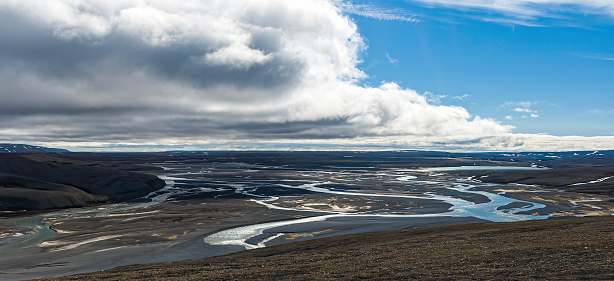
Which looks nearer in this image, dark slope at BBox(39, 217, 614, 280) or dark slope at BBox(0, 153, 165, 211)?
dark slope at BBox(39, 217, 614, 280)

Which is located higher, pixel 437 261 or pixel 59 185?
pixel 437 261

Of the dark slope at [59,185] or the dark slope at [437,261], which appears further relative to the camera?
the dark slope at [59,185]

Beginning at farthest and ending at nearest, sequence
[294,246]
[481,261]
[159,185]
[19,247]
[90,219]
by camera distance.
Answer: [159,185]
[90,219]
[19,247]
[294,246]
[481,261]

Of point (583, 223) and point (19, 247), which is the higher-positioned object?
point (583, 223)

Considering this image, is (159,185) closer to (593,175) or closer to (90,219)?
(90,219)

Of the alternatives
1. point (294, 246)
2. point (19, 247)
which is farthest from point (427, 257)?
point (19, 247)
